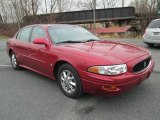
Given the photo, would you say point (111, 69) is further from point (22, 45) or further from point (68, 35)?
point (22, 45)

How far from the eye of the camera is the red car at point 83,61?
3473 mm

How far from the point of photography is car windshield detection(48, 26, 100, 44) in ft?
15.5

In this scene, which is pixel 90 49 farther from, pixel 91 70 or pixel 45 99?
pixel 45 99

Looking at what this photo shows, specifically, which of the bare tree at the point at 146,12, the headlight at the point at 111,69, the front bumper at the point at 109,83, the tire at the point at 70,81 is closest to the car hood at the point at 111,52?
the headlight at the point at 111,69

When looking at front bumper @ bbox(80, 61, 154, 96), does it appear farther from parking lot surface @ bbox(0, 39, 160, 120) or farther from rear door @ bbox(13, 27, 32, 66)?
rear door @ bbox(13, 27, 32, 66)

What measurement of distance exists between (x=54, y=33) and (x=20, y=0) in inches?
1148

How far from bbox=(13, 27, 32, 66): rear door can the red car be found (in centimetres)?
4

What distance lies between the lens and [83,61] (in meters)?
3.69

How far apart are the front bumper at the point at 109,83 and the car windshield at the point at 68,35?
50.9 inches

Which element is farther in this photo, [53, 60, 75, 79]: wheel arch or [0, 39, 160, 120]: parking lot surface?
[53, 60, 75, 79]: wheel arch

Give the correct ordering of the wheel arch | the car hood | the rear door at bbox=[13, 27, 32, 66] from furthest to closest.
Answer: the rear door at bbox=[13, 27, 32, 66] < the wheel arch < the car hood

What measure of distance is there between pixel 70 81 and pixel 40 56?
1.14 meters

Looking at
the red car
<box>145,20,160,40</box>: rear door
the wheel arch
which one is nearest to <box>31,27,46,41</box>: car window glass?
the red car

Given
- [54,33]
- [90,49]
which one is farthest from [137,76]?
[54,33]
